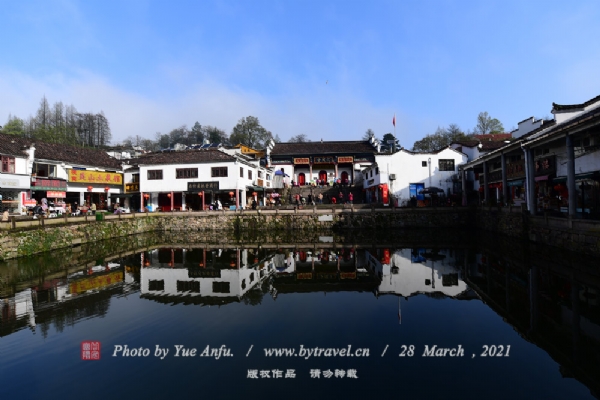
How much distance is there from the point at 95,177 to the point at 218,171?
12.6m

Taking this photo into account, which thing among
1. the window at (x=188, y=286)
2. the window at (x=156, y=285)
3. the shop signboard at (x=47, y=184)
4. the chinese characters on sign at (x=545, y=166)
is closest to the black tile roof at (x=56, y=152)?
the shop signboard at (x=47, y=184)

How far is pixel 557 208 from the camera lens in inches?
785

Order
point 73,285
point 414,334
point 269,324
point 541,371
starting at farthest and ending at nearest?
point 73,285
point 269,324
point 414,334
point 541,371

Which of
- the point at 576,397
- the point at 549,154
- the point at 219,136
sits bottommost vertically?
the point at 576,397

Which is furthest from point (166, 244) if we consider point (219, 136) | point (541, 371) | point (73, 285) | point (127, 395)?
point (219, 136)

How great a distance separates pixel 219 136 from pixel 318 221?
57.9 meters

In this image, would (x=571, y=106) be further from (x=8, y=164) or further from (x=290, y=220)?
(x=8, y=164)

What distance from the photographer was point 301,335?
761 centimetres

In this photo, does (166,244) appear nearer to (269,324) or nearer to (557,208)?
(269,324)

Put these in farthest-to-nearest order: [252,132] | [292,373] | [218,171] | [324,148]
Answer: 1. [252,132]
2. [324,148]
3. [218,171]
4. [292,373]

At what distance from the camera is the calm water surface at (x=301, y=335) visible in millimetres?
5590

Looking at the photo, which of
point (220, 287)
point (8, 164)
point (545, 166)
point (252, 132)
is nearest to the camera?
point (220, 287)

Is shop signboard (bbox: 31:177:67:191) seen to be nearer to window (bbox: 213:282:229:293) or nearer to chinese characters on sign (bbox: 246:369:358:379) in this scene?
window (bbox: 213:282:229:293)

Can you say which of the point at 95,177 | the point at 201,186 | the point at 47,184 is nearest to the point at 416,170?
the point at 201,186
